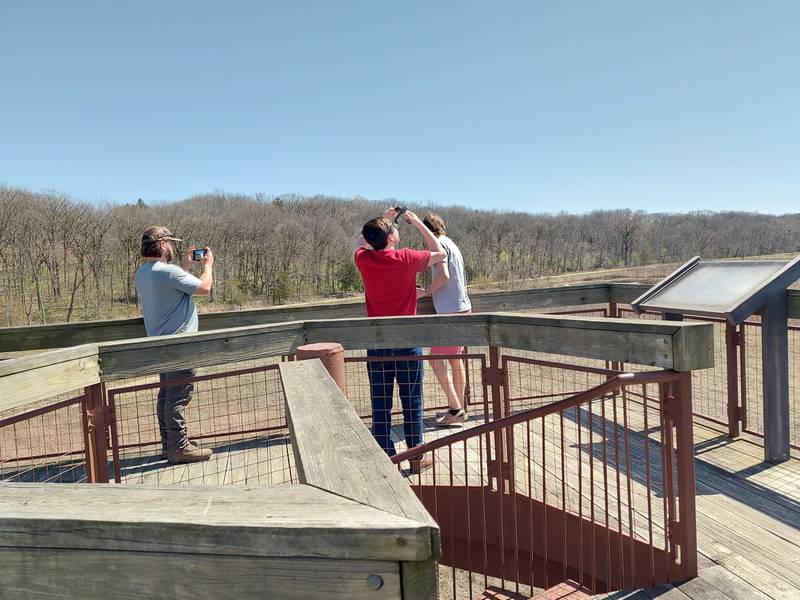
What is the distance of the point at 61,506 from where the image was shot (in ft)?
2.89

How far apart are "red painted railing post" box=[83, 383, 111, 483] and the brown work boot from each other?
39.9 inches

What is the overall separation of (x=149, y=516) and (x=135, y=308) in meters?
22.7

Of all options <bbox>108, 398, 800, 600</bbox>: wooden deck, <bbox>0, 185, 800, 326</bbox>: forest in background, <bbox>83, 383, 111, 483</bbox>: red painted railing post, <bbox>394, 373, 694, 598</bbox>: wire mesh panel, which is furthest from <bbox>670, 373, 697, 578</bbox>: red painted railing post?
<bbox>0, 185, 800, 326</bbox>: forest in background

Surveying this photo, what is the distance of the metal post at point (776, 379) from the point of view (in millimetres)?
3969

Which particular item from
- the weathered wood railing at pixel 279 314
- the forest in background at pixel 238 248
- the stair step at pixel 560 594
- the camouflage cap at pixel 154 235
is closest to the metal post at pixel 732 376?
the weathered wood railing at pixel 279 314

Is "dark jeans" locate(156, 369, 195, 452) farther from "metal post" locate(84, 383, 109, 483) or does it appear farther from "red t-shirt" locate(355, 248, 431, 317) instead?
"red t-shirt" locate(355, 248, 431, 317)

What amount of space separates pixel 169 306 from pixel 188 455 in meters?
1.04

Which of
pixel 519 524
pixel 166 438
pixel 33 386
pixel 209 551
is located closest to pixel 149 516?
pixel 209 551

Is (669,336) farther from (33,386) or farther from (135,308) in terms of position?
(135,308)

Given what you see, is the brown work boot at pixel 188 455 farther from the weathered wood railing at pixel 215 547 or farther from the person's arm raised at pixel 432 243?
the weathered wood railing at pixel 215 547

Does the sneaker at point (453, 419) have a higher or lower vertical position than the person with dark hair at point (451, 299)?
lower

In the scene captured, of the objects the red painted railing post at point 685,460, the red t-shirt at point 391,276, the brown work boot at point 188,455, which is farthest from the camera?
the brown work boot at point 188,455

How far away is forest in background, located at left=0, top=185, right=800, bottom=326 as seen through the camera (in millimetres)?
19188

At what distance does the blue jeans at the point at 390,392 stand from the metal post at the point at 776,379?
2.41 meters
